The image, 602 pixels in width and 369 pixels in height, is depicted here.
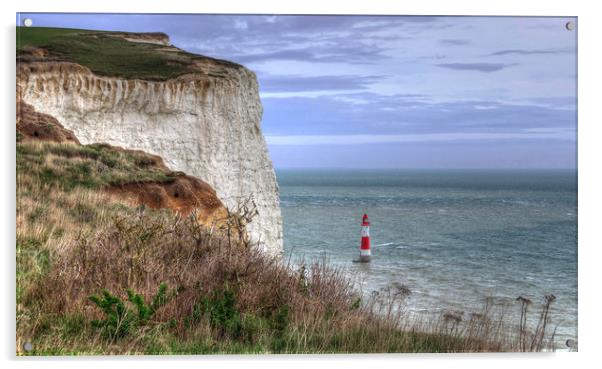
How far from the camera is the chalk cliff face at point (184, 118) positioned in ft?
30.2

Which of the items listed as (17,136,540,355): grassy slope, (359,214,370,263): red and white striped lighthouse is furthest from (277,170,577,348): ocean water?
(17,136,540,355): grassy slope

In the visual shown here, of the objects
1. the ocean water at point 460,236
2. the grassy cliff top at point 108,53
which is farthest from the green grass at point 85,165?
the ocean water at point 460,236

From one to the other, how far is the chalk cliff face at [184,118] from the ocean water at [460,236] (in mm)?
1342

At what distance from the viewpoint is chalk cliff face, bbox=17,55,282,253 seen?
9211 millimetres

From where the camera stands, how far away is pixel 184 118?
10.5 m

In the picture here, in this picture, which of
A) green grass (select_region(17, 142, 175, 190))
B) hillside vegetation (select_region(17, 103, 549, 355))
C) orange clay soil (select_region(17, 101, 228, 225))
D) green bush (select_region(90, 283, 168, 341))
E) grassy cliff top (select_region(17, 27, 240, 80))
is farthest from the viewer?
orange clay soil (select_region(17, 101, 228, 225))

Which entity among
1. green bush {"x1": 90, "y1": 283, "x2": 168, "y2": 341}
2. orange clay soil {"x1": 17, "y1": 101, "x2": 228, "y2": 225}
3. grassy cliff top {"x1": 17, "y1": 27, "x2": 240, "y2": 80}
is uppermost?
grassy cliff top {"x1": 17, "y1": 27, "x2": 240, "y2": 80}

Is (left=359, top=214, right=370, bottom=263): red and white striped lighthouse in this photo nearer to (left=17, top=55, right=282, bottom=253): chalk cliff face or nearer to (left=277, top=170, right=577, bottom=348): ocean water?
(left=277, top=170, right=577, bottom=348): ocean water

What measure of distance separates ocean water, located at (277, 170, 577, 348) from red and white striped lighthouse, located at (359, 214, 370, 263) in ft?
0.43

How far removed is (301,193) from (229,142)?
1569 mm

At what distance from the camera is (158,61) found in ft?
31.1

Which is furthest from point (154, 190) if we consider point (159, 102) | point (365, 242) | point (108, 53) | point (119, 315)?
point (119, 315)

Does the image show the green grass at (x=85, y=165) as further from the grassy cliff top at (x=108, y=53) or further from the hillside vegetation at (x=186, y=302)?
the grassy cliff top at (x=108, y=53)
